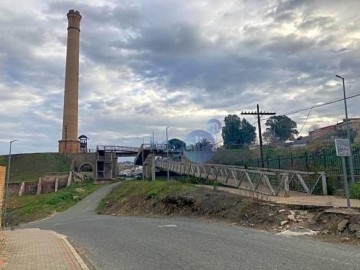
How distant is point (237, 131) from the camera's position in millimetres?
98062

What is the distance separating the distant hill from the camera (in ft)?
255

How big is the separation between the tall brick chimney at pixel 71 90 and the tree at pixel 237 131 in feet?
127

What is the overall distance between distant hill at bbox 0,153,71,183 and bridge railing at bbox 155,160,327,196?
5572cm

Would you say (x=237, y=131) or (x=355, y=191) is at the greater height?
(x=237, y=131)

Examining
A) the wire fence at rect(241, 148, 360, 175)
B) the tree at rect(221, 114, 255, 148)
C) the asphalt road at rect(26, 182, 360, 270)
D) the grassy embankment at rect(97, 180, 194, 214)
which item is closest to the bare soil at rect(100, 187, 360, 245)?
the grassy embankment at rect(97, 180, 194, 214)

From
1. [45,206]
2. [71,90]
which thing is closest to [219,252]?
[45,206]

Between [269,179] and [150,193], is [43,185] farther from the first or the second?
[269,179]

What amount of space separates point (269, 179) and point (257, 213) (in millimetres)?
6324

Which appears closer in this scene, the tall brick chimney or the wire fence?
the wire fence

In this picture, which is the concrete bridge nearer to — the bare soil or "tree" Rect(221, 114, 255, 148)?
the bare soil

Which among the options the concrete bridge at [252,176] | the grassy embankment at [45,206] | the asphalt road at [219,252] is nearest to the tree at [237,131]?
the concrete bridge at [252,176]

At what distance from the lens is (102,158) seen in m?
81.7

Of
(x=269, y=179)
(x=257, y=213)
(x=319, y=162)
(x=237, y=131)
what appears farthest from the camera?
(x=237, y=131)

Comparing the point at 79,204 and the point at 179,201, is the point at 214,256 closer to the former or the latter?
the point at 179,201
